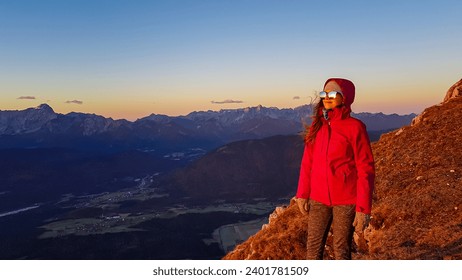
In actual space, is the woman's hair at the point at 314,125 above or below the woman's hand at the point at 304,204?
above

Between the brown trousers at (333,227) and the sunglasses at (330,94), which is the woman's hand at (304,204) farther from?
the sunglasses at (330,94)

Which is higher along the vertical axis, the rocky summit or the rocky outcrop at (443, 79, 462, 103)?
the rocky outcrop at (443, 79, 462, 103)

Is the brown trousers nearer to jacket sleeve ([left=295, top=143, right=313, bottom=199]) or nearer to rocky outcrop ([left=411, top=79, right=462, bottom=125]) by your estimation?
jacket sleeve ([left=295, top=143, right=313, bottom=199])

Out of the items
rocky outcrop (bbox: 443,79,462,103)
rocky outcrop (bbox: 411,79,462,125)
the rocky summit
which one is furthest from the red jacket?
rocky outcrop (bbox: 443,79,462,103)

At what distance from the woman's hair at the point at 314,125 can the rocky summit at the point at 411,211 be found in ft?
19.5

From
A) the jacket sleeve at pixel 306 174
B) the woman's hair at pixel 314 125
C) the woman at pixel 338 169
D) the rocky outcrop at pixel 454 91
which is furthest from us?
the rocky outcrop at pixel 454 91

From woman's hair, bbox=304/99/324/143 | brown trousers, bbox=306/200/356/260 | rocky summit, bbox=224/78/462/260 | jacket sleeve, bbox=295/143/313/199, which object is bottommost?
rocky summit, bbox=224/78/462/260

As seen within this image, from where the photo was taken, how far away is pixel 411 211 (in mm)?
15250

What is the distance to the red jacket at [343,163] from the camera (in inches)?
298

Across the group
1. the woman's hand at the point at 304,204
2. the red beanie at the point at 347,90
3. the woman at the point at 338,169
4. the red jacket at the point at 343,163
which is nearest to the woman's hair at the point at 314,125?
the woman at the point at 338,169

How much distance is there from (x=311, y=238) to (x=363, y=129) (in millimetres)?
2772

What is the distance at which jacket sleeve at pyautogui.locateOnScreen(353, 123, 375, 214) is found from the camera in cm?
750
